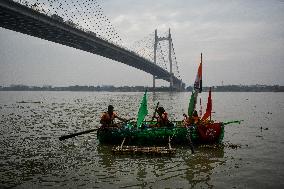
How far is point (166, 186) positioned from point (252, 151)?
18.8ft

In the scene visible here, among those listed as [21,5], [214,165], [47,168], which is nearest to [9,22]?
[21,5]

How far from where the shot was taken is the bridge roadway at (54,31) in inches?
1274

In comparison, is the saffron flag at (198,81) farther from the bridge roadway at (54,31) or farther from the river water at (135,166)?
the bridge roadway at (54,31)

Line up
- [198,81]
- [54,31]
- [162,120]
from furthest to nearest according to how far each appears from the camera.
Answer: [54,31] < [198,81] < [162,120]

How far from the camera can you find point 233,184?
26.8 ft

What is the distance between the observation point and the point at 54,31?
42250mm

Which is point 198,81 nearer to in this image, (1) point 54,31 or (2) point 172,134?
(2) point 172,134

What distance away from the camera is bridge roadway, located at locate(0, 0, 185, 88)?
3235cm

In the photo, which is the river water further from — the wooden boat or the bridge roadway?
the bridge roadway

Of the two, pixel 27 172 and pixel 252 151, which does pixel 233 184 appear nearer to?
pixel 252 151

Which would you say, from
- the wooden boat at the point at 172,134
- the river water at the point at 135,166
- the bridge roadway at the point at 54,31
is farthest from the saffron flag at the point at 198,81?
the bridge roadway at the point at 54,31

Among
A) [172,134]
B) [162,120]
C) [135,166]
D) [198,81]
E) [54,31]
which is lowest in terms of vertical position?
[135,166]

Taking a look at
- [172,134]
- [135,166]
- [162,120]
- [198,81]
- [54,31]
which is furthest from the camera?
[54,31]

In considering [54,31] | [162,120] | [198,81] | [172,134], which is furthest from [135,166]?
[54,31]
